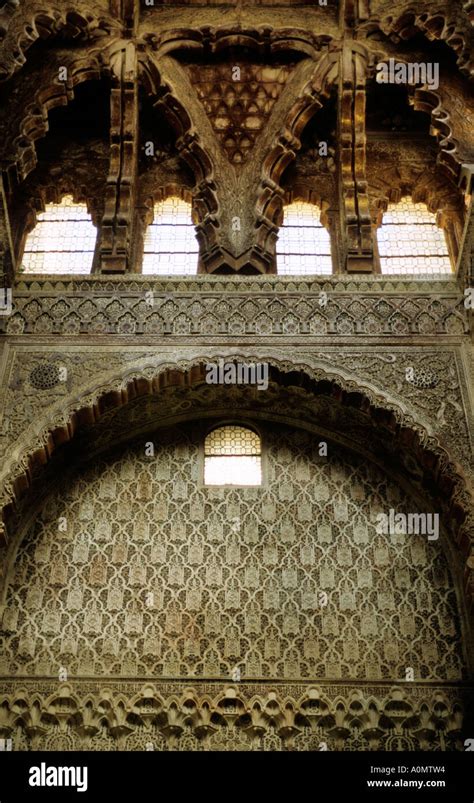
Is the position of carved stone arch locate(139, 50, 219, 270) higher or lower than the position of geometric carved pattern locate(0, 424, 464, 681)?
higher

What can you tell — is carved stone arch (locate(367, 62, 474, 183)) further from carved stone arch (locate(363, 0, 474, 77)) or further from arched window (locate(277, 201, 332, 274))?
arched window (locate(277, 201, 332, 274))

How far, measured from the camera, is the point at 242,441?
879 centimetres

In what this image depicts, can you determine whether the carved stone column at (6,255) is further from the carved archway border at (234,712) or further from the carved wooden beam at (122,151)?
the carved archway border at (234,712)

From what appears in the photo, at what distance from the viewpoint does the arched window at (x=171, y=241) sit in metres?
9.23

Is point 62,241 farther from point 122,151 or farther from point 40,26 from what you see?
point 40,26

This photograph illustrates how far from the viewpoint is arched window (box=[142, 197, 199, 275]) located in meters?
9.23

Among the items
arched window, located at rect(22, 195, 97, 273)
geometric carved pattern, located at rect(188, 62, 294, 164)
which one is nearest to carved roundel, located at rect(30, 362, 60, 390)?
arched window, located at rect(22, 195, 97, 273)

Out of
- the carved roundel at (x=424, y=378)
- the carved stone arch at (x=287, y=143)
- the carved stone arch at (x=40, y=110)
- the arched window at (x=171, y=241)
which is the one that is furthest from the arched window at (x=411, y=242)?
the carved stone arch at (x=40, y=110)

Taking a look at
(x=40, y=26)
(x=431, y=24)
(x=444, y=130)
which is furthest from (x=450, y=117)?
(x=40, y=26)

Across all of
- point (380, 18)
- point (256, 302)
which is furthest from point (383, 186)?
point (256, 302)

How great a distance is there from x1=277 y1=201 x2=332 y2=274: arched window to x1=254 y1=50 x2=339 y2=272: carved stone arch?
0.16m

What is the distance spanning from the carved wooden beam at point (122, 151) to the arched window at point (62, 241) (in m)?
0.32

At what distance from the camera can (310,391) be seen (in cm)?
826
